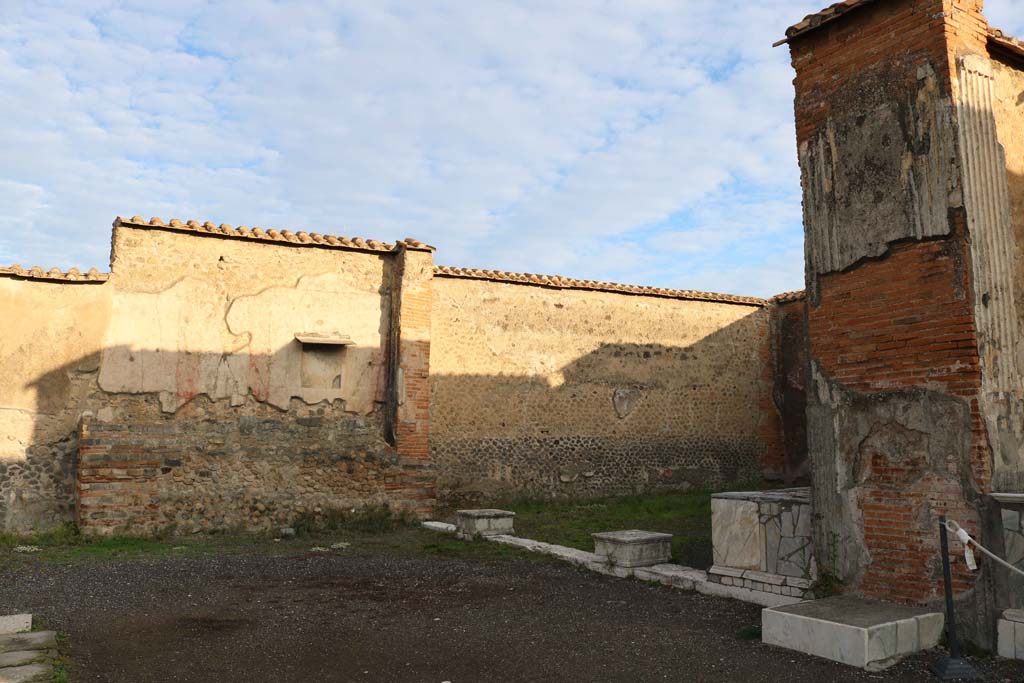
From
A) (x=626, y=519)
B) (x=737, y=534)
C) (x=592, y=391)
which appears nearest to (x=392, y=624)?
(x=737, y=534)

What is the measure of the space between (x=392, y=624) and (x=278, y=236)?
6849 mm

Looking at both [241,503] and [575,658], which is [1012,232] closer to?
[575,658]

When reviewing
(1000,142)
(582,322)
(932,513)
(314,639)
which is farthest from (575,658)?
(582,322)

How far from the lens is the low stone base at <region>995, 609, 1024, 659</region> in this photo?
428 centimetres

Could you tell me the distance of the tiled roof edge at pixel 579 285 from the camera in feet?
41.9

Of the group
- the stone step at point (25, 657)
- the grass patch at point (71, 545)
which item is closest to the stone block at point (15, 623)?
the stone step at point (25, 657)

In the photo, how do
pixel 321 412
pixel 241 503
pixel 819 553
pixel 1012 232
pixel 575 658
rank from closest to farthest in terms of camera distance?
1. pixel 575 658
2. pixel 1012 232
3. pixel 819 553
4. pixel 241 503
5. pixel 321 412

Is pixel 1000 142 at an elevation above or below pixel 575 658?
above

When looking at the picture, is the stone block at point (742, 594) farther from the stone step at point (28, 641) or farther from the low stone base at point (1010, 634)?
the stone step at point (28, 641)

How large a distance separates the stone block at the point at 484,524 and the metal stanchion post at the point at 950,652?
554 centimetres

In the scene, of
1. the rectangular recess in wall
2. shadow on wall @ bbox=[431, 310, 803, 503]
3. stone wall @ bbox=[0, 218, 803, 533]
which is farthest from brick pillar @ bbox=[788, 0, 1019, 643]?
shadow on wall @ bbox=[431, 310, 803, 503]

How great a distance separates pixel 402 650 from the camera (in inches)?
188

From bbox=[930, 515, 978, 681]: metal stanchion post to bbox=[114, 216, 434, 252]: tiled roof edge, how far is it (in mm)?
8543

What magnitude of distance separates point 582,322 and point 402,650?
31.5ft
